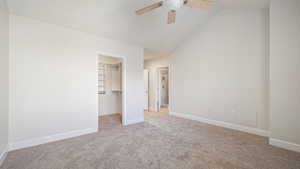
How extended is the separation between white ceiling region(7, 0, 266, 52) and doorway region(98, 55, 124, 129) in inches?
71.1

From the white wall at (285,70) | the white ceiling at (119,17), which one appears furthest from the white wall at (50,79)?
the white wall at (285,70)

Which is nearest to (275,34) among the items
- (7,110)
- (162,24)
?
(162,24)

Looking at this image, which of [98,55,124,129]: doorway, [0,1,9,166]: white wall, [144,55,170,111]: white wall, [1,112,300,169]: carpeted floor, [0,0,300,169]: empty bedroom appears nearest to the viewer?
[1,112,300,169]: carpeted floor

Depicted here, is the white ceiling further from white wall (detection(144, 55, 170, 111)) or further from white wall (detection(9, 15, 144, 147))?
white wall (detection(144, 55, 170, 111))

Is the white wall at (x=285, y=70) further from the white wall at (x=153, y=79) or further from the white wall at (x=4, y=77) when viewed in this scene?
the white wall at (x=4, y=77)

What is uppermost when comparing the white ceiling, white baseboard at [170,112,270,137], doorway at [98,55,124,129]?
the white ceiling

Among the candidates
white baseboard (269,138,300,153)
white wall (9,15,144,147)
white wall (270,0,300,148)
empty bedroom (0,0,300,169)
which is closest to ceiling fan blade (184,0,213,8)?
empty bedroom (0,0,300,169)

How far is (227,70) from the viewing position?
12.5 ft

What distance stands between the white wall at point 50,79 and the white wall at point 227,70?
9.19 feet

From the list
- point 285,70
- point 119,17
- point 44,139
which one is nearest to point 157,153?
point 44,139

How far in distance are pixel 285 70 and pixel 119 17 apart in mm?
3600

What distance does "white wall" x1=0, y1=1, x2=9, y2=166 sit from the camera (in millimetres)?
2145

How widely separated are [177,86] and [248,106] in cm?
233

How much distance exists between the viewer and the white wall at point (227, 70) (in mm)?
3271
